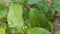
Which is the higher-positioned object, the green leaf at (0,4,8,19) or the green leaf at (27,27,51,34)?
the green leaf at (0,4,8,19)

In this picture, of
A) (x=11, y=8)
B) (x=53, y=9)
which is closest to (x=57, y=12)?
(x=53, y=9)

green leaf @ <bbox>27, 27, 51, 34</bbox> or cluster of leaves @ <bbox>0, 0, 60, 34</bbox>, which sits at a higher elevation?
cluster of leaves @ <bbox>0, 0, 60, 34</bbox>

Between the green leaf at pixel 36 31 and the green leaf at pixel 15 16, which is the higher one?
the green leaf at pixel 15 16

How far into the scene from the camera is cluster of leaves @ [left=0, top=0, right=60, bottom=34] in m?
0.27

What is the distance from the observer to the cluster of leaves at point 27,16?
0.90 ft

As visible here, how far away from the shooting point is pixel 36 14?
28 cm

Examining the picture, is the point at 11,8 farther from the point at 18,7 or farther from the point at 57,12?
the point at 57,12

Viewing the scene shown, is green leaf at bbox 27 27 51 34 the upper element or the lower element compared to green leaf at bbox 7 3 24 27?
lower

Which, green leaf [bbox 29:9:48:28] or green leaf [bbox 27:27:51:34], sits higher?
green leaf [bbox 29:9:48:28]

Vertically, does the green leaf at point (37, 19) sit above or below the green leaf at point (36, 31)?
above

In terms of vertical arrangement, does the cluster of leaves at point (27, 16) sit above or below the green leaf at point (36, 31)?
above

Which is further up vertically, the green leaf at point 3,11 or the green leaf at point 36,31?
the green leaf at point 3,11

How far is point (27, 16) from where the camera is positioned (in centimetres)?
31

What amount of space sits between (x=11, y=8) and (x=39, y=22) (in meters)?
0.07
